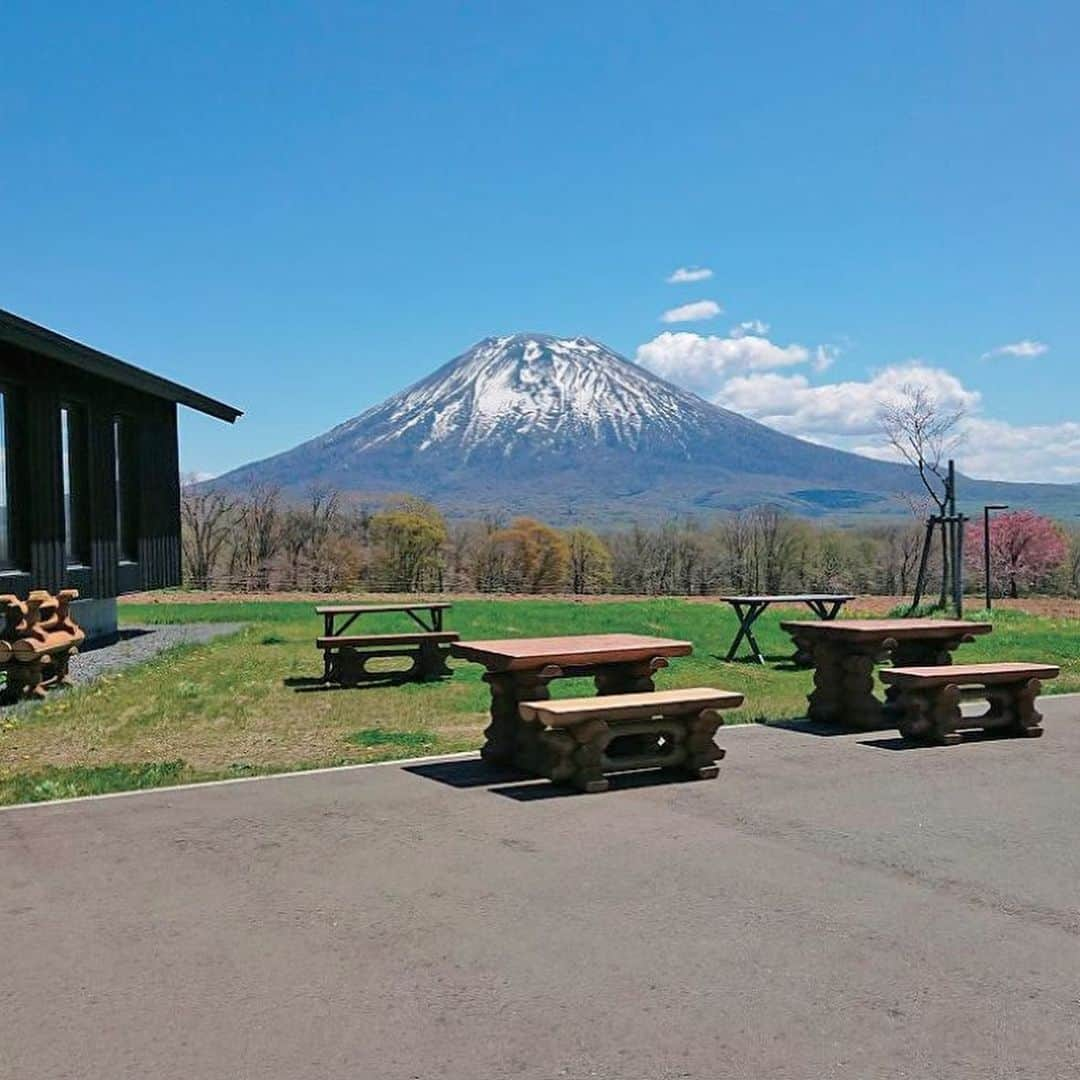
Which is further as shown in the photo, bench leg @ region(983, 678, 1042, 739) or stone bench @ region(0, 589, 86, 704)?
stone bench @ region(0, 589, 86, 704)

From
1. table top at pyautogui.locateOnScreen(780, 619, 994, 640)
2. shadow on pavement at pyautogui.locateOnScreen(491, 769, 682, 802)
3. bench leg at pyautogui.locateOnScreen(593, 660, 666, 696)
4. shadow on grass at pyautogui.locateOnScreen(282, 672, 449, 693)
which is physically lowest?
shadow on pavement at pyautogui.locateOnScreen(491, 769, 682, 802)

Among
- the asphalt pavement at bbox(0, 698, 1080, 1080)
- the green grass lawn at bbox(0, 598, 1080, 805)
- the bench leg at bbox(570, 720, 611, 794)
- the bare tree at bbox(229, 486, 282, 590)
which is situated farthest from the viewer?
the bare tree at bbox(229, 486, 282, 590)

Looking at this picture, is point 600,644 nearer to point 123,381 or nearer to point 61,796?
point 61,796

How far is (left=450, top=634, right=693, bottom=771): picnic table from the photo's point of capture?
7.71 m

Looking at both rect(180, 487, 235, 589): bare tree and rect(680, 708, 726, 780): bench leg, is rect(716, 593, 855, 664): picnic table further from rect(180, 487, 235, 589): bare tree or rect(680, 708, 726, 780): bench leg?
rect(180, 487, 235, 589): bare tree

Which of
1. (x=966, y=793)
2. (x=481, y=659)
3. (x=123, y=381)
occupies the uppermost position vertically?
(x=123, y=381)

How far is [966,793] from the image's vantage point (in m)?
7.07

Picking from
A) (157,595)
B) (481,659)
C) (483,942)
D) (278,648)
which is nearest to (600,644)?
(481,659)

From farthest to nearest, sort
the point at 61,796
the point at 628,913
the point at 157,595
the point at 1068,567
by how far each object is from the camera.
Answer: the point at 1068,567 < the point at 157,595 < the point at 61,796 < the point at 628,913

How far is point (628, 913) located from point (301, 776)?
3.18m

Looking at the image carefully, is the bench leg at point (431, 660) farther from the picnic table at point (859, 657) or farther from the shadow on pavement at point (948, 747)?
the shadow on pavement at point (948, 747)

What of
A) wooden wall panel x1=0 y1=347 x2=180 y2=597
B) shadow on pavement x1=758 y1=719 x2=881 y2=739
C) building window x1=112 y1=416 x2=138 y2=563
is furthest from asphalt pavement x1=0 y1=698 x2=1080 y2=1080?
building window x1=112 y1=416 x2=138 y2=563

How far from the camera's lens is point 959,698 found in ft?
28.9

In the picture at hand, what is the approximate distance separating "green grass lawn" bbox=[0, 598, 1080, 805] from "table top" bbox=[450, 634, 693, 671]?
34.0 inches
